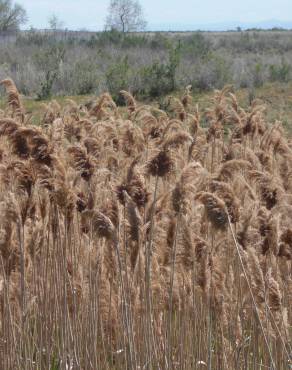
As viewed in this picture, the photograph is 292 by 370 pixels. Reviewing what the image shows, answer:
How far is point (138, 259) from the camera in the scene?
13.7 ft

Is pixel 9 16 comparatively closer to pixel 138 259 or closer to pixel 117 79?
pixel 117 79

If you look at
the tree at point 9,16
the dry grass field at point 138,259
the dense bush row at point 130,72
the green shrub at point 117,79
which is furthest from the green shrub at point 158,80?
the tree at point 9,16

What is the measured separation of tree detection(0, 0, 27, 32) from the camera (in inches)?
2052

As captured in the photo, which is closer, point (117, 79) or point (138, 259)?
point (138, 259)

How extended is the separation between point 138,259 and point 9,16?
5168 centimetres

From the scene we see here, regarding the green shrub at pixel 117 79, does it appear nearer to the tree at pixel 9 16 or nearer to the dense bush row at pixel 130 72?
the dense bush row at pixel 130 72

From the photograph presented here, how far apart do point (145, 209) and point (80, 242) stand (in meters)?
1.21

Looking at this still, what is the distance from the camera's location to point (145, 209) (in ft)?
12.5

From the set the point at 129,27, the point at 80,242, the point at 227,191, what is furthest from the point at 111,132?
the point at 129,27

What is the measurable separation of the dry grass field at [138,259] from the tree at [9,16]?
4818cm

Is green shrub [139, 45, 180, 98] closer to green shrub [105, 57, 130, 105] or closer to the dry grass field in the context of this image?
green shrub [105, 57, 130, 105]

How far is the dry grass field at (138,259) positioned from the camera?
354 cm

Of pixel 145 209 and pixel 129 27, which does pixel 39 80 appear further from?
pixel 129 27

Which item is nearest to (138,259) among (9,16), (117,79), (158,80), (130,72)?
(117,79)
